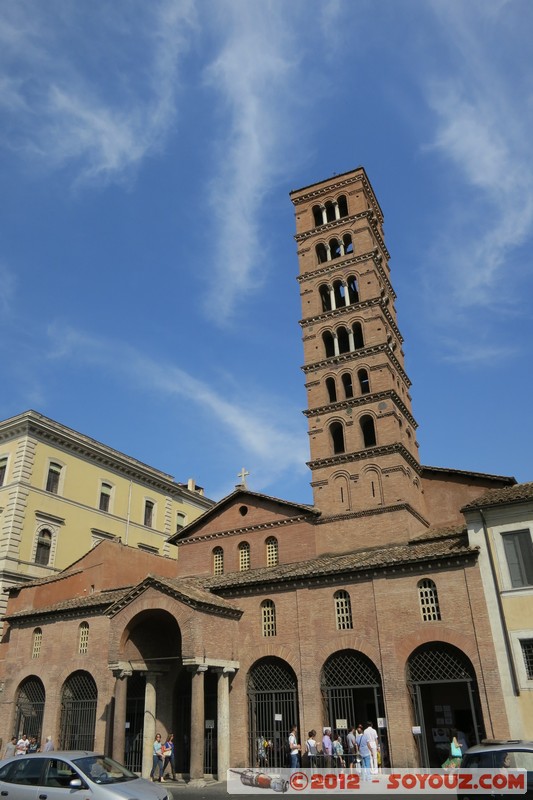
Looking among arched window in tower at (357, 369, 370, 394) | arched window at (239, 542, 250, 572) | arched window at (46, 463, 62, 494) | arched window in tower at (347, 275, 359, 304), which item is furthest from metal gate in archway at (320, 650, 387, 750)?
arched window at (46, 463, 62, 494)

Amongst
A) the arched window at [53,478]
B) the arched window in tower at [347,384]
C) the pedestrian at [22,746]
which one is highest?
the arched window in tower at [347,384]

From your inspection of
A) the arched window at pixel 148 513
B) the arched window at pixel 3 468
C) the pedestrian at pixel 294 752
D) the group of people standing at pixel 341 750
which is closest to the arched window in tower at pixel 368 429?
the group of people standing at pixel 341 750

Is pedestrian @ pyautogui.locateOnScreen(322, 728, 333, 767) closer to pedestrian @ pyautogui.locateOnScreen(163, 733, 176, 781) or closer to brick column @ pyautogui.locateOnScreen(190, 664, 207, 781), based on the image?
brick column @ pyautogui.locateOnScreen(190, 664, 207, 781)

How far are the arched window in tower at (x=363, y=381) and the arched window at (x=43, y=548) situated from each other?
21.8 metres

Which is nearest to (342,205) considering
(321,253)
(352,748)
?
(321,253)

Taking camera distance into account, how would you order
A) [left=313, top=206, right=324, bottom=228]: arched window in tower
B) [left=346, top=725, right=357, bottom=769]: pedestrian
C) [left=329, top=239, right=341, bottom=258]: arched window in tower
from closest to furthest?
[left=346, top=725, right=357, bottom=769]: pedestrian → [left=329, top=239, right=341, bottom=258]: arched window in tower → [left=313, top=206, right=324, bottom=228]: arched window in tower

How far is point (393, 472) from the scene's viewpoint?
28750 mm

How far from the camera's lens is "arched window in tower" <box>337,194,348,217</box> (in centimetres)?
3741

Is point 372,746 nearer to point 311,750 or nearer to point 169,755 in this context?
point 311,750

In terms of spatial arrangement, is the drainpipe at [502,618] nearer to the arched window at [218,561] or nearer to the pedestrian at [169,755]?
the pedestrian at [169,755]

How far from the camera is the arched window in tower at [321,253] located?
1452 inches

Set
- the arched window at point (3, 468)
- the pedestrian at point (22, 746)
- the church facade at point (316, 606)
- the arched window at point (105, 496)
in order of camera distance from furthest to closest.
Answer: the arched window at point (105, 496) < the arched window at point (3, 468) < the pedestrian at point (22, 746) < the church facade at point (316, 606)

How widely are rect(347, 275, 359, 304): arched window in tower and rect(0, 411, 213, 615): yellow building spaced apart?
20896 mm

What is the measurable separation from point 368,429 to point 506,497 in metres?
10.4
